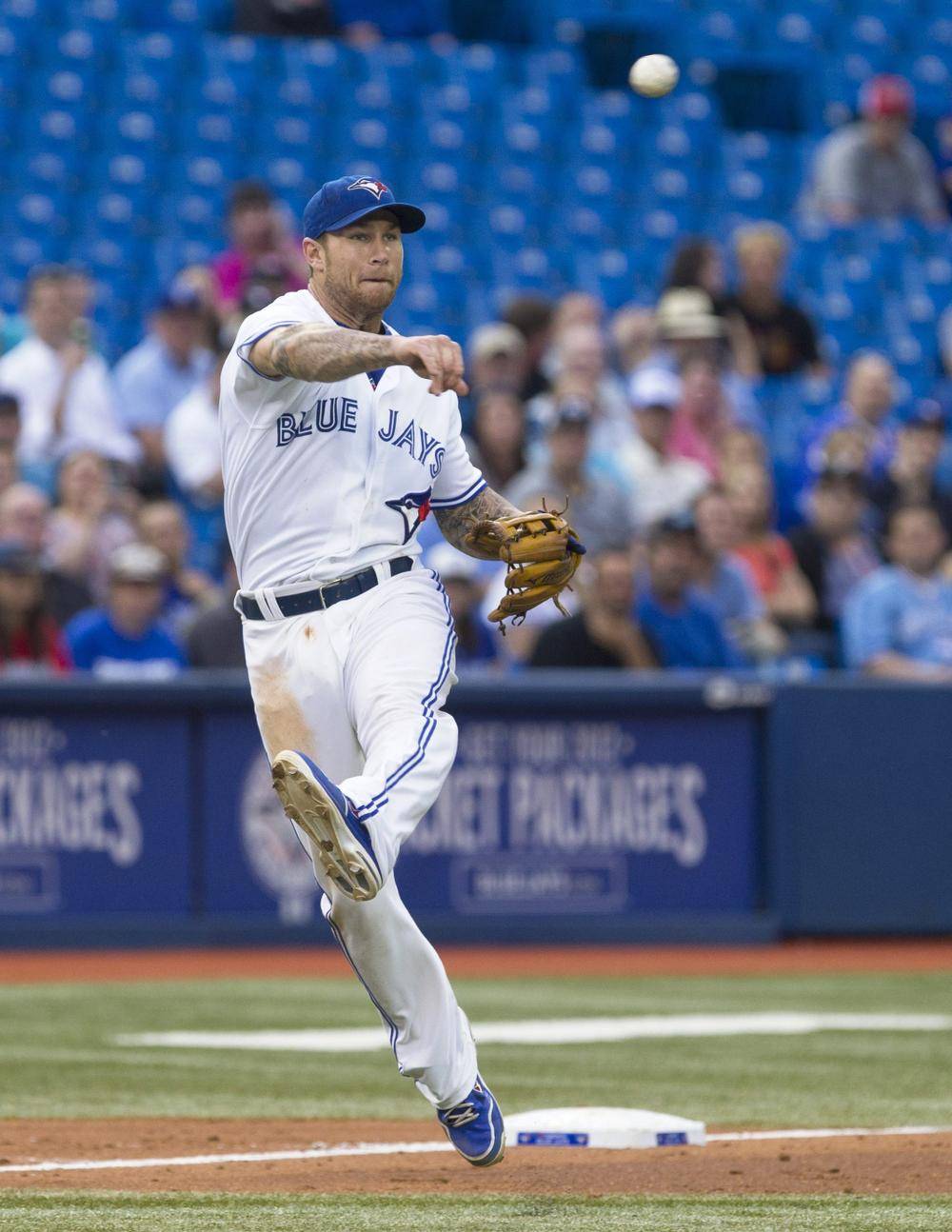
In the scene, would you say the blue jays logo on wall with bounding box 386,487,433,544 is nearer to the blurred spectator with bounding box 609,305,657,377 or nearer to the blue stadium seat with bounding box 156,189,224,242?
the blurred spectator with bounding box 609,305,657,377

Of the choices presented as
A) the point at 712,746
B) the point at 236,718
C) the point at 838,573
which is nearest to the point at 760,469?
the point at 838,573

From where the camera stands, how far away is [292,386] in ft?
16.2

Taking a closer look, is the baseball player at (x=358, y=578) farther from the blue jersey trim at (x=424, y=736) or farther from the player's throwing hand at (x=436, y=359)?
the player's throwing hand at (x=436, y=359)

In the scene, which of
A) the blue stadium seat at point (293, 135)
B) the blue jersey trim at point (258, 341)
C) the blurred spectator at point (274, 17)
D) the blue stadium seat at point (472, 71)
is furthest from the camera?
the blue stadium seat at point (472, 71)

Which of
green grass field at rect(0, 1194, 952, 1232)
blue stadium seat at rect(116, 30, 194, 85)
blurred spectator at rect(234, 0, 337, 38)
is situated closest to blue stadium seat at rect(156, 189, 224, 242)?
blue stadium seat at rect(116, 30, 194, 85)

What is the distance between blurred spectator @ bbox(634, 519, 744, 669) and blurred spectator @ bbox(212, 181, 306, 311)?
2.80 metres

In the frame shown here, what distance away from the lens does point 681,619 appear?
1165cm

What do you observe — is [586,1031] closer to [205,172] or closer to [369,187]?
[369,187]

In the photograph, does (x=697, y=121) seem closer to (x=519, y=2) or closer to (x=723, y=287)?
(x=519, y=2)

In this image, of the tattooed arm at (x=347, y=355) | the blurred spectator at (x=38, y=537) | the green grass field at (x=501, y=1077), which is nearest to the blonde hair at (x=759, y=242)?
the blurred spectator at (x=38, y=537)

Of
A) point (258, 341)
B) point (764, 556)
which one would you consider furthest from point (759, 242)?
point (258, 341)

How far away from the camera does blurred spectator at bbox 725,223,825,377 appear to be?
46.9 ft

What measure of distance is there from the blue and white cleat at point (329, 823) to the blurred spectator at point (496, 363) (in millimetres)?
8092

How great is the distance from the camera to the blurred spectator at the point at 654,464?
41.1 ft
